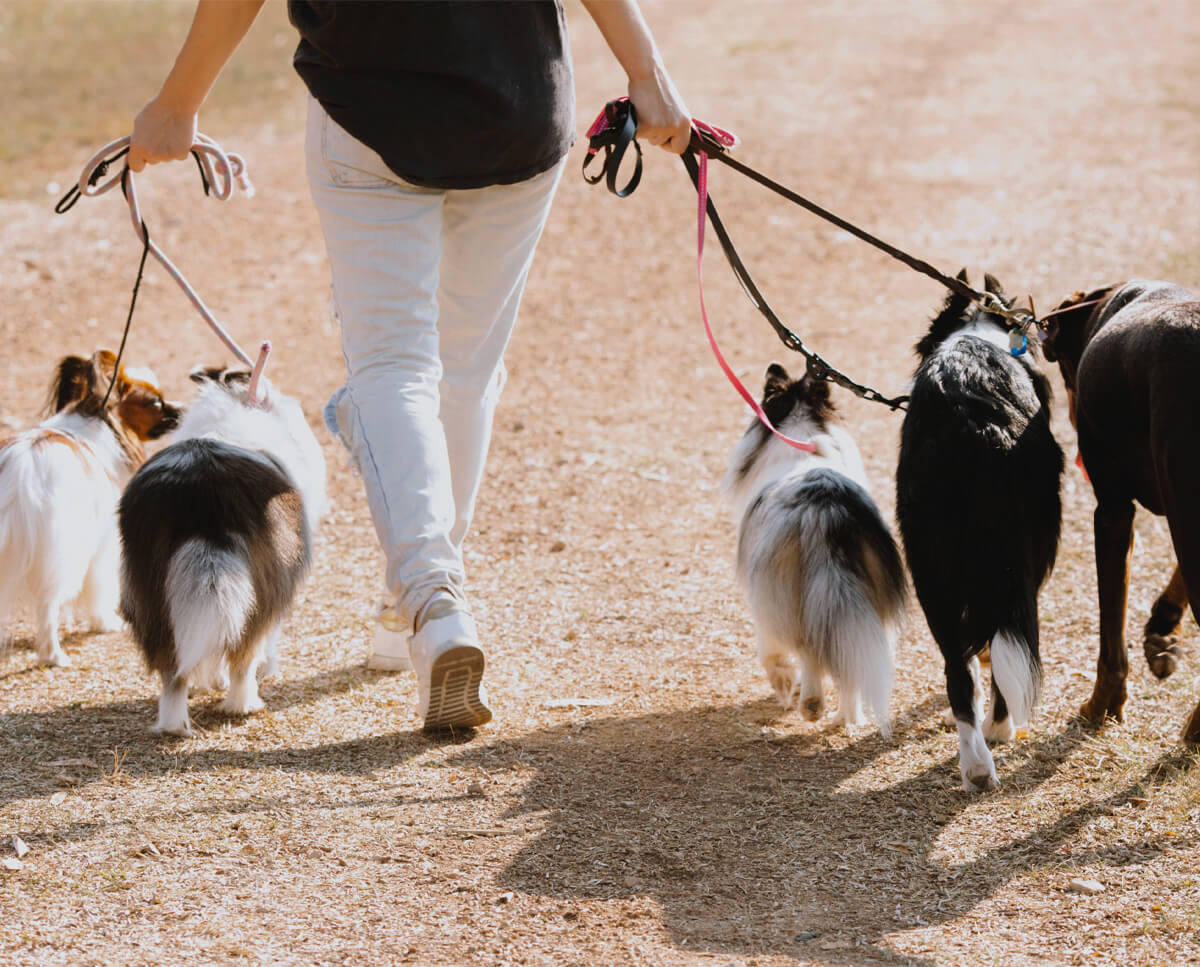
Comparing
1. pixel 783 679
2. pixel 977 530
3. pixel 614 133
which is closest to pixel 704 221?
pixel 614 133

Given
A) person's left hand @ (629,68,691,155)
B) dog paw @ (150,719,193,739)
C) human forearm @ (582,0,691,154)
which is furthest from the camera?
dog paw @ (150,719,193,739)

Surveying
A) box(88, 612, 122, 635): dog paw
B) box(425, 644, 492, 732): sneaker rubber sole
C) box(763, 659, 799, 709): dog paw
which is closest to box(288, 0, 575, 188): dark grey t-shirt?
box(425, 644, 492, 732): sneaker rubber sole

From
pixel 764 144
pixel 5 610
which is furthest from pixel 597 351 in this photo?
pixel 764 144

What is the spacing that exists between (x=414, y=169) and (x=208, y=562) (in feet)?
3.93

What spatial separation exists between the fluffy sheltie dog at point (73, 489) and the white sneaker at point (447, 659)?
4.86 ft

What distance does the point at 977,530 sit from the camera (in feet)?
11.1

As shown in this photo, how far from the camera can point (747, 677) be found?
4.30 m

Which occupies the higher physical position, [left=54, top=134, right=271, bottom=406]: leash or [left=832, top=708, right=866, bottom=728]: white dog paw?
[left=54, top=134, right=271, bottom=406]: leash

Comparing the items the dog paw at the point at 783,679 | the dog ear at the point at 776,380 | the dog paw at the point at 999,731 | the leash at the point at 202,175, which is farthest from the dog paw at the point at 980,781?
the leash at the point at 202,175

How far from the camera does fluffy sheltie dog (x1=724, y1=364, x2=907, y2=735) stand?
367 cm

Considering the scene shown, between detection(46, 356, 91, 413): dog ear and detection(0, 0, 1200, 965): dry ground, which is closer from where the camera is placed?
detection(0, 0, 1200, 965): dry ground

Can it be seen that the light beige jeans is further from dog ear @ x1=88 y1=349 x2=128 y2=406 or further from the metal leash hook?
dog ear @ x1=88 y1=349 x2=128 y2=406

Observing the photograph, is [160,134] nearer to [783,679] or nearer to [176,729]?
[176,729]

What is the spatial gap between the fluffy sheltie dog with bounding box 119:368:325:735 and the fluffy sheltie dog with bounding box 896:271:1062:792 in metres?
1.75
